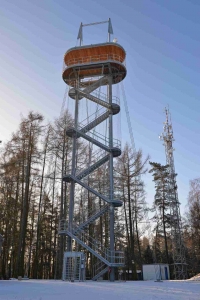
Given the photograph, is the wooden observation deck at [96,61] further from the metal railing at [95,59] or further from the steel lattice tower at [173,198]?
the steel lattice tower at [173,198]

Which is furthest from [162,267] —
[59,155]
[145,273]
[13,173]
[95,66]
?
[95,66]

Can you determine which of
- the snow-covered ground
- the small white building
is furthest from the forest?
the snow-covered ground

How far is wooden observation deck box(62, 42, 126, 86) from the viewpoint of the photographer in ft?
64.1

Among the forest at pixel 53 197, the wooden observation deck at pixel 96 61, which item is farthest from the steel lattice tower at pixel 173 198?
the wooden observation deck at pixel 96 61

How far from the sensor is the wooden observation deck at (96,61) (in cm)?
1955

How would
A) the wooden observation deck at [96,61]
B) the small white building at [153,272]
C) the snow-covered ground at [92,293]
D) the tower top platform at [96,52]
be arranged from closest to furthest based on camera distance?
the snow-covered ground at [92,293]
the wooden observation deck at [96,61]
the tower top platform at [96,52]
the small white building at [153,272]

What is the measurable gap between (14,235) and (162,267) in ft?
40.6

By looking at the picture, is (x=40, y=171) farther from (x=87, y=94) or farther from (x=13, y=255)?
(x=13, y=255)

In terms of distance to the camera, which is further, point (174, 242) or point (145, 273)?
point (174, 242)

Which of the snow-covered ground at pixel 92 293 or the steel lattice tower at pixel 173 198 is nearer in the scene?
the snow-covered ground at pixel 92 293

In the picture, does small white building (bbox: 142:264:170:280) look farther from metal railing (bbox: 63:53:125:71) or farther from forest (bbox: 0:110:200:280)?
metal railing (bbox: 63:53:125:71)

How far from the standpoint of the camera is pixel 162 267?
21812 mm

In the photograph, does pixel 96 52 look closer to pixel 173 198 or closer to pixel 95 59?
pixel 95 59

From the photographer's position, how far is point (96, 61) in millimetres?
19625
